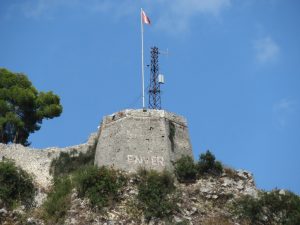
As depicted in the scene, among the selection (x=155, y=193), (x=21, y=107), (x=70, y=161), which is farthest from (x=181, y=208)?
(x=21, y=107)

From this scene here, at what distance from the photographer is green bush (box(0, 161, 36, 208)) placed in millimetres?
34438

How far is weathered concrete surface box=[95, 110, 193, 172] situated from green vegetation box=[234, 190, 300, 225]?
4.22 meters

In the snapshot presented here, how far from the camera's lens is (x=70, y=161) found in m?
38.0

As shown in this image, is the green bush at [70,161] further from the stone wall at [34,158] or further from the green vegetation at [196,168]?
the green vegetation at [196,168]

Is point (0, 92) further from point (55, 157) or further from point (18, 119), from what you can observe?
point (55, 157)

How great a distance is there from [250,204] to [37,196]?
942 centimetres

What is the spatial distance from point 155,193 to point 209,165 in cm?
370

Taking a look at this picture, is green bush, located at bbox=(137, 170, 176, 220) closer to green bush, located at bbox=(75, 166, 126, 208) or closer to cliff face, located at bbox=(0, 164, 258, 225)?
cliff face, located at bbox=(0, 164, 258, 225)

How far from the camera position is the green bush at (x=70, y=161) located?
3744 centimetres

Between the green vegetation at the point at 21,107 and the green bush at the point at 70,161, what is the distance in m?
4.03

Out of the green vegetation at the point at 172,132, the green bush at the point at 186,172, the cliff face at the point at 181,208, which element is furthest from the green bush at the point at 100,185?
the green vegetation at the point at 172,132

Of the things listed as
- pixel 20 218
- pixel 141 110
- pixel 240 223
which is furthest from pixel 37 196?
pixel 240 223

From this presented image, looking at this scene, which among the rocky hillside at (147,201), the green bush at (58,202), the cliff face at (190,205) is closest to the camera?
the cliff face at (190,205)

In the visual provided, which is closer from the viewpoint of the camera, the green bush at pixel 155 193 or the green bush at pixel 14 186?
the green bush at pixel 155 193
